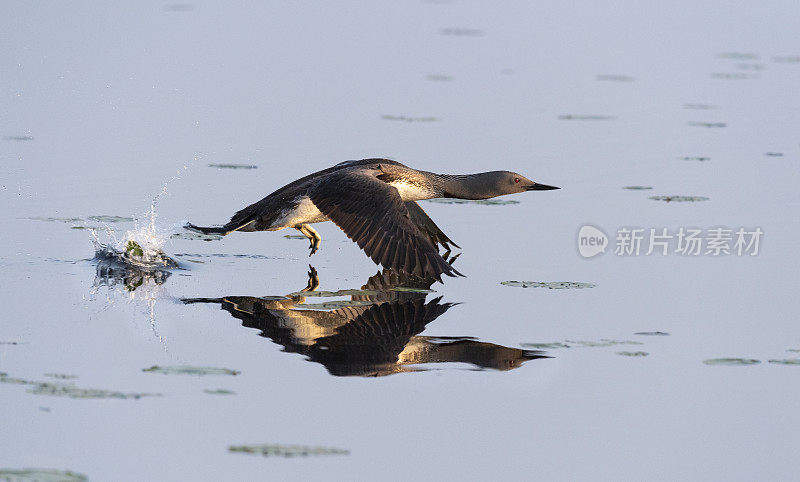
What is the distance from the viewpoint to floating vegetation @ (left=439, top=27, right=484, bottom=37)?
23859 mm

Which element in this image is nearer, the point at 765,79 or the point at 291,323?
the point at 291,323

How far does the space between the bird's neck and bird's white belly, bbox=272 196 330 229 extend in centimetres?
117

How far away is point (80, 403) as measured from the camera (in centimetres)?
704

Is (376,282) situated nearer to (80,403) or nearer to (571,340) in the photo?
(571,340)

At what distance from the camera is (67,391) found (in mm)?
7168

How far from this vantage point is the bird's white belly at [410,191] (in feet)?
36.9

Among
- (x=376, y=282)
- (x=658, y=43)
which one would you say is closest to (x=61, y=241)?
(x=376, y=282)

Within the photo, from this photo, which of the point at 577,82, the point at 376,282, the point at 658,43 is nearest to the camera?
the point at 376,282

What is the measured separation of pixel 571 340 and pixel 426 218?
3.30 m

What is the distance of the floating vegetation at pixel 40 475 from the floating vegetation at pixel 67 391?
102cm

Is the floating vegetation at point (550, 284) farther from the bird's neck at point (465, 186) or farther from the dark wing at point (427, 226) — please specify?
the bird's neck at point (465, 186)

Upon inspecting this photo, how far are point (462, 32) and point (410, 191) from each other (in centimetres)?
1337

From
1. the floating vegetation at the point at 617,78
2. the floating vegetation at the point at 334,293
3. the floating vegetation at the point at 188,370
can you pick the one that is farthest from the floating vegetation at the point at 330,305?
the floating vegetation at the point at 617,78

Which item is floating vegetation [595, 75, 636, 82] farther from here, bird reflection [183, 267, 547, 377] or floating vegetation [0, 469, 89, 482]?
floating vegetation [0, 469, 89, 482]
